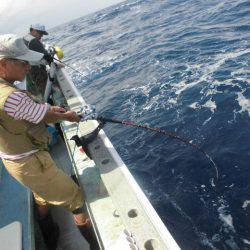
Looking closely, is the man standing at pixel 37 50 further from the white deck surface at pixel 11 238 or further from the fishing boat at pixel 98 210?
the white deck surface at pixel 11 238

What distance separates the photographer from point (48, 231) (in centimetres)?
338

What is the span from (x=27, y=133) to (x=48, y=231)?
130 cm

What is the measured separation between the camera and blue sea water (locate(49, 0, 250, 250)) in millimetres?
4273

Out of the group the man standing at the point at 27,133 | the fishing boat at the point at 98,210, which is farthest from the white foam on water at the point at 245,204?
the man standing at the point at 27,133

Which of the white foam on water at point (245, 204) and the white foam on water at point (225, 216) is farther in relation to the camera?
the white foam on water at point (245, 204)

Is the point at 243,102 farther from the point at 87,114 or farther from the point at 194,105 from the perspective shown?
the point at 87,114

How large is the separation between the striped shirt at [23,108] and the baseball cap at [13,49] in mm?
322

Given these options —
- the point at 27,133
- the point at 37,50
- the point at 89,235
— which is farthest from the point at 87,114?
the point at 37,50

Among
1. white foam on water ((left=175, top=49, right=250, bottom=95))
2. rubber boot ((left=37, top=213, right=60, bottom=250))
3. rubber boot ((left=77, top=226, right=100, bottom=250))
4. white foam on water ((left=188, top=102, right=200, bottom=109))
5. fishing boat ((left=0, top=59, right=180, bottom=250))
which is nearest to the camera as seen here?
fishing boat ((left=0, top=59, right=180, bottom=250))

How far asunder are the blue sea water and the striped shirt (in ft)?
8.75

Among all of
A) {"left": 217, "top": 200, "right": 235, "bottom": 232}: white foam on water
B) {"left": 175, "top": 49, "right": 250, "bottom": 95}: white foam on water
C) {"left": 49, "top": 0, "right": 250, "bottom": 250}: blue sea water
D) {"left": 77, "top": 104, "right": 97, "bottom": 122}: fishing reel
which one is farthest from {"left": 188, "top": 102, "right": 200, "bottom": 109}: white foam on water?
{"left": 77, "top": 104, "right": 97, "bottom": 122}: fishing reel

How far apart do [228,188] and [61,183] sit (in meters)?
2.71

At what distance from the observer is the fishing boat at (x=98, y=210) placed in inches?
90.7

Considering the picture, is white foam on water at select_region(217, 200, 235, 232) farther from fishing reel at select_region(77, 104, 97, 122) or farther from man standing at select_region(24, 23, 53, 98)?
man standing at select_region(24, 23, 53, 98)
